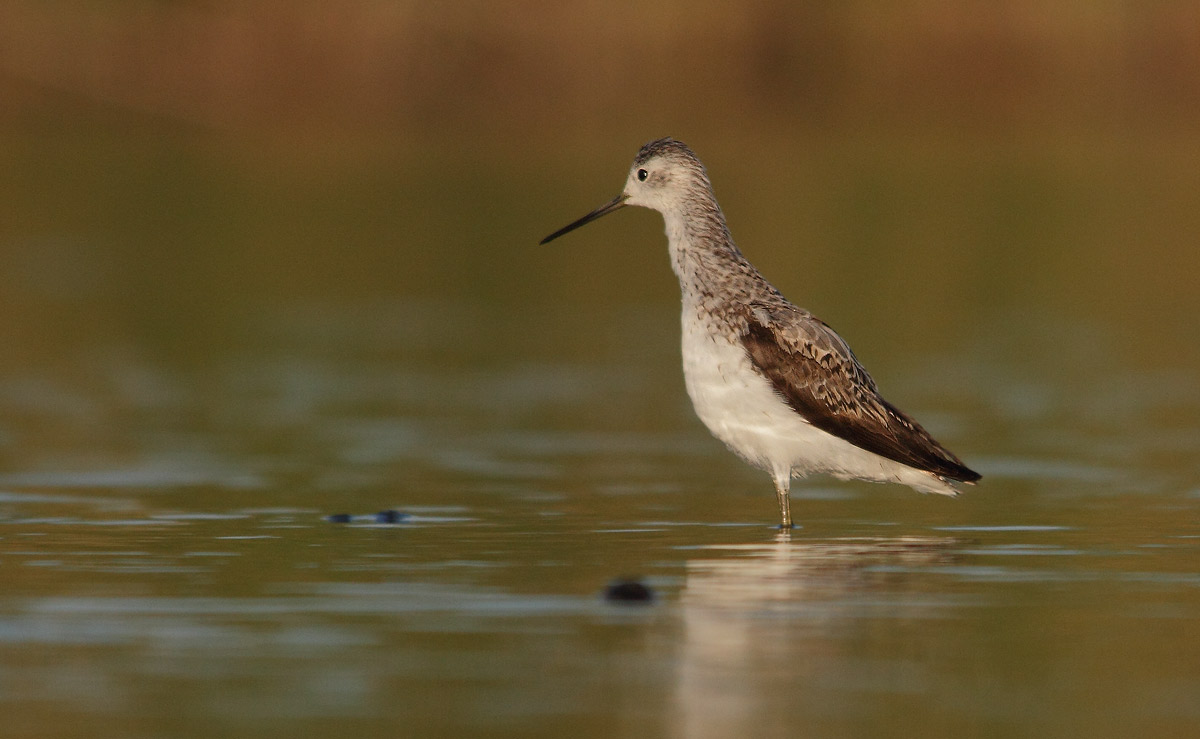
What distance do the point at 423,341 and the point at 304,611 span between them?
1407 centimetres

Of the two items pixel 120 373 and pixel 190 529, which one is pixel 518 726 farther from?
pixel 120 373

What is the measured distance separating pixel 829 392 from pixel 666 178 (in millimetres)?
1818

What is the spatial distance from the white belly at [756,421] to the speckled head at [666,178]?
3.39 feet

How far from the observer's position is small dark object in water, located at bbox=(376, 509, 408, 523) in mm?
12533

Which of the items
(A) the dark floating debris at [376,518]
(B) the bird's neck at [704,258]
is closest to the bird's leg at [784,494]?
(B) the bird's neck at [704,258]

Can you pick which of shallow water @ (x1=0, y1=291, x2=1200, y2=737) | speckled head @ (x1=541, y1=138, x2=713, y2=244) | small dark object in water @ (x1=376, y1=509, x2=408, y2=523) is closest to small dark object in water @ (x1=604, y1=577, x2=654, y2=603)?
shallow water @ (x1=0, y1=291, x2=1200, y2=737)

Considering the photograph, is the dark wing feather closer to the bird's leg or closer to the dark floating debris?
the bird's leg

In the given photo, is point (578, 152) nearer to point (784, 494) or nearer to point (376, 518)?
point (376, 518)

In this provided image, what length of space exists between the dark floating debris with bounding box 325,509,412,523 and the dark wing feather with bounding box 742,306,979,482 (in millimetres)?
2113

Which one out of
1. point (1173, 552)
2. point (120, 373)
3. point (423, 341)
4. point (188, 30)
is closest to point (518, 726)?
point (1173, 552)

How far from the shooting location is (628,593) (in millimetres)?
9766

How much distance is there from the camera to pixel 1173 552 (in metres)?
11.2

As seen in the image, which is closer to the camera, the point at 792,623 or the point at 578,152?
the point at 792,623

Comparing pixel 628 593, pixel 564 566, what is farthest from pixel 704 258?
pixel 628 593
